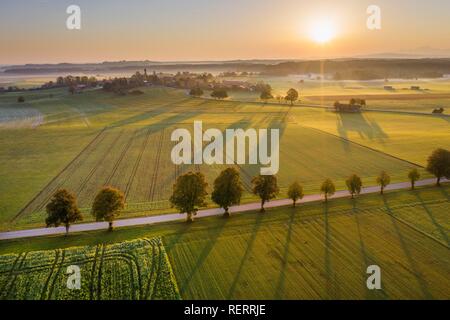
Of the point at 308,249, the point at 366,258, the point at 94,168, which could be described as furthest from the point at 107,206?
the point at 366,258

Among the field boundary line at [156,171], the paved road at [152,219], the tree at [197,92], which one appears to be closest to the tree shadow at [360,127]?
the paved road at [152,219]

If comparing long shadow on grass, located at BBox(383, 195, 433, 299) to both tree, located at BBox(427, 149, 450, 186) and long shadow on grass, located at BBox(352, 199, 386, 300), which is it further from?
tree, located at BBox(427, 149, 450, 186)

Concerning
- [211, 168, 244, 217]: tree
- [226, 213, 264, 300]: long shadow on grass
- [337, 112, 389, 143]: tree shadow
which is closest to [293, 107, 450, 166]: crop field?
[337, 112, 389, 143]: tree shadow

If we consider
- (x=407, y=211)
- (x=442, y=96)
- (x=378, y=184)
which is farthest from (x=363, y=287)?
(x=442, y=96)

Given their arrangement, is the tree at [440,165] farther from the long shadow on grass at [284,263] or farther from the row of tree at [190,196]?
the long shadow on grass at [284,263]

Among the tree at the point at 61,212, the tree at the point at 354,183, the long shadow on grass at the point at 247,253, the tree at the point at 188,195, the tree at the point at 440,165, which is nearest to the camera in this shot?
the long shadow on grass at the point at 247,253

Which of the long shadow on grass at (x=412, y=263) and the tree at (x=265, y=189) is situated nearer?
the long shadow on grass at (x=412, y=263)
